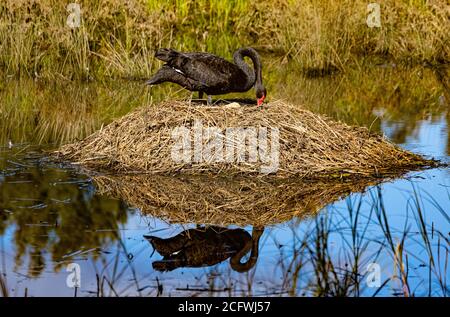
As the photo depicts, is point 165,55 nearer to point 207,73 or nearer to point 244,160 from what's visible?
point 207,73

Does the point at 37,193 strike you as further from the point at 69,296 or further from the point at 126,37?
the point at 126,37

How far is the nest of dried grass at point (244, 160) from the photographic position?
8031 millimetres

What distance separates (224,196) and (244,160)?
0.84 m

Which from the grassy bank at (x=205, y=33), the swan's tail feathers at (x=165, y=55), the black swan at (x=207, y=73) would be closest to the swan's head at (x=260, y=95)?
the black swan at (x=207, y=73)

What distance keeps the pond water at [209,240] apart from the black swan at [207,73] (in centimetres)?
130

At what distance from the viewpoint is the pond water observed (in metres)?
5.02

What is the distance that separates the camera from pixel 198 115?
27.8ft

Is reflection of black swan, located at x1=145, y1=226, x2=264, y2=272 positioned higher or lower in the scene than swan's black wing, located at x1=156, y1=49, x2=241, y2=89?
lower

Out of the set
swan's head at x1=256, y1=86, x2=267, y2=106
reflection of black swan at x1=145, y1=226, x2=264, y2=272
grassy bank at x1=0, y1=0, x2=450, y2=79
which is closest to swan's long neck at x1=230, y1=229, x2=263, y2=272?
reflection of black swan at x1=145, y1=226, x2=264, y2=272

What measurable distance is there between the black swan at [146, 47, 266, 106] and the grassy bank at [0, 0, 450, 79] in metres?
4.42

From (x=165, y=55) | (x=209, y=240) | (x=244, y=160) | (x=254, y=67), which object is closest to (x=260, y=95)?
(x=254, y=67)

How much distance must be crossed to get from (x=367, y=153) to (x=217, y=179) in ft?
5.01

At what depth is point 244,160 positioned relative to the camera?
26.5ft

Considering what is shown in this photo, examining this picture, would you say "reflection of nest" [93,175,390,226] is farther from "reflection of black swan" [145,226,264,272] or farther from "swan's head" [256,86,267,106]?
"swan's head" [256,86,267,106]
